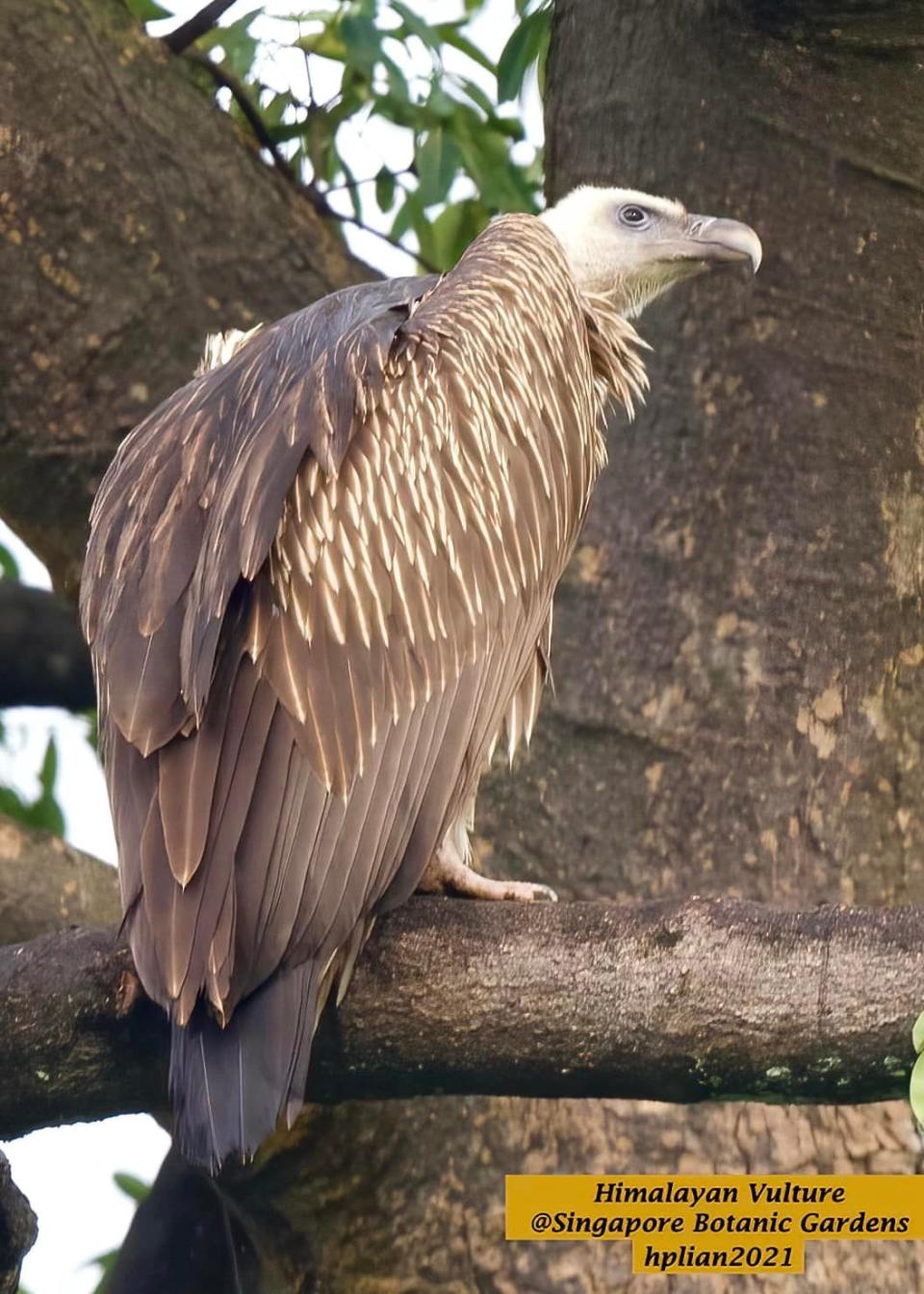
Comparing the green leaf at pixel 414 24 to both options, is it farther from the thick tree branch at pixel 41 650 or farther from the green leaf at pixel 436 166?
the thick tree branch at pixel 41 650

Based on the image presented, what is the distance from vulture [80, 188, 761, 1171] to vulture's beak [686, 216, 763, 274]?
0.48 m

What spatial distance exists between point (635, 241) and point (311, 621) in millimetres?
1814

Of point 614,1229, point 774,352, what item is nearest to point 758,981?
point 614,1229

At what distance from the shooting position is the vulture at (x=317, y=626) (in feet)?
9.06

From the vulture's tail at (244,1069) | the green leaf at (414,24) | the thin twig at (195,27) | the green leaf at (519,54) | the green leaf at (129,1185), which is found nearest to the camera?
the vulture's tail at (244,1069)

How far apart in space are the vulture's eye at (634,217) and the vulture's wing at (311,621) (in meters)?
0.58

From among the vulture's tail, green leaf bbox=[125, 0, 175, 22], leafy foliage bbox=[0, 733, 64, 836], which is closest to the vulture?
the vulture's tail

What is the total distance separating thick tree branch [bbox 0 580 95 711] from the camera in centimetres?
531

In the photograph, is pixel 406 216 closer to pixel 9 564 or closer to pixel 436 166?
pixel 436 166

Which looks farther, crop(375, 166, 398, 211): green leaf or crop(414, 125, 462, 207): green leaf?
crop(375, 166, 398, 211): green leaf

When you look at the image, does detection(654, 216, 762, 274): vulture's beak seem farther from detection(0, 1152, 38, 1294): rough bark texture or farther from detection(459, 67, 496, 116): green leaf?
detection(0, 1152, 38, 1294): rough bark texture

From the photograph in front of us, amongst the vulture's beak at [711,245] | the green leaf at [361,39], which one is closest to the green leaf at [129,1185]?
the vulture's beak at [711,245]

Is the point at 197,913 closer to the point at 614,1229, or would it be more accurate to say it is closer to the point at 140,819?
the point at 140,819

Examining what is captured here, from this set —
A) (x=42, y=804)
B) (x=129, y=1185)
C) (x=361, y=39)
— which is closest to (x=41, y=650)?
(x=42, y=804)
